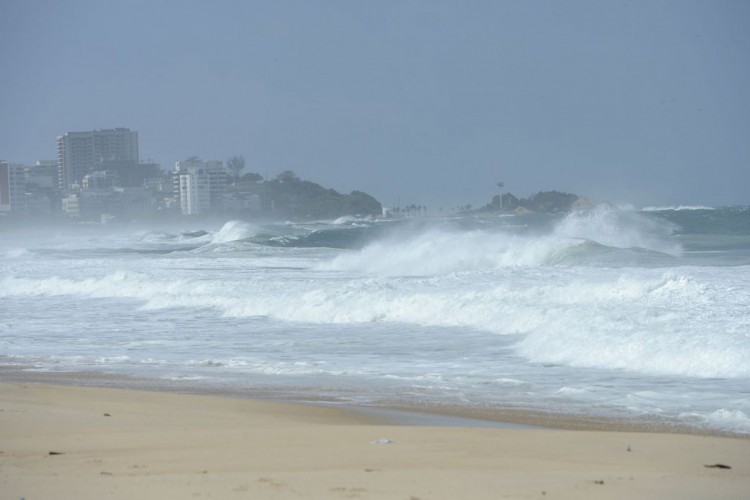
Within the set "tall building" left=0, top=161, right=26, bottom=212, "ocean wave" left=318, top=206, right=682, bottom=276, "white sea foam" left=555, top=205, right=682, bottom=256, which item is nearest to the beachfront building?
"tall building" left=0, top=161, right=26, bottom=212

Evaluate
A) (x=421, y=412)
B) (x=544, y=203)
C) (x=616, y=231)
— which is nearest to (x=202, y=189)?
(x=544, y=203)

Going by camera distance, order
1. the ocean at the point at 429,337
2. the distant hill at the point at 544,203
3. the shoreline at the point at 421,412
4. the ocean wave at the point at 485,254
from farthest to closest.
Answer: the distant hill at the point at 544,203 → the ocean wave at the point at 485,254 → the ocean at the point at 429,337 → the shoreline at the point at 421,412

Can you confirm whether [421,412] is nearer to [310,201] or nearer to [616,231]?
[616,231]

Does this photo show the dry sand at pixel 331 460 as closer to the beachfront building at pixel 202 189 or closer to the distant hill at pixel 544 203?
the distant hill at pixel 544 203

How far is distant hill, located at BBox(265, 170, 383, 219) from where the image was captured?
127012mm

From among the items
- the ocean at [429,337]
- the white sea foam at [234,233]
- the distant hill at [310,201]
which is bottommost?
the ocean at [429,337]

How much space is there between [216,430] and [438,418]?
72.4 inches

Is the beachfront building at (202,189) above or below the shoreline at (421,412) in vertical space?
above

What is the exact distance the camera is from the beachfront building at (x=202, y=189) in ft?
466

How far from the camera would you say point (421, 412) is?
8.20 metres

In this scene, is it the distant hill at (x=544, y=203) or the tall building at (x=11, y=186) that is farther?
the tall building at (x=11, y=186)

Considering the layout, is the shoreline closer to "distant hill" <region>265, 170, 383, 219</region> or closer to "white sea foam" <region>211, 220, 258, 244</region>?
"white sea foam" <region>211, 220, 258, 244</region>

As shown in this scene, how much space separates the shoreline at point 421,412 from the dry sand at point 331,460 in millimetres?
467

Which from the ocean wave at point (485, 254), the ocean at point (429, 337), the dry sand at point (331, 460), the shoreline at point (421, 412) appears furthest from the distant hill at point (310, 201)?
the dry sand at point (331, 460)
